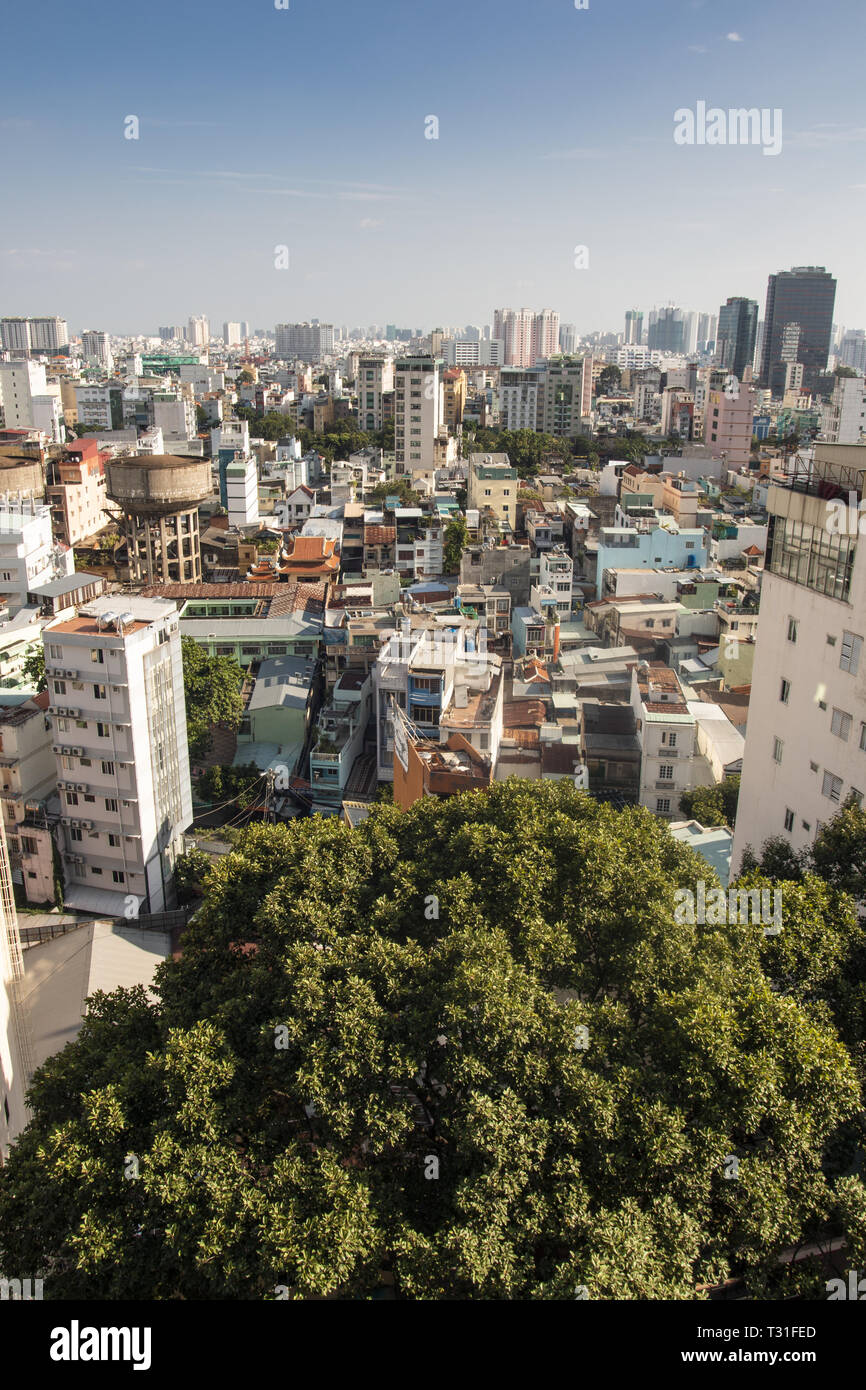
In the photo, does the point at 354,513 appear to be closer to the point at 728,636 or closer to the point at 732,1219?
the point at 728,636

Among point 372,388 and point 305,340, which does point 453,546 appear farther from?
point 305,340

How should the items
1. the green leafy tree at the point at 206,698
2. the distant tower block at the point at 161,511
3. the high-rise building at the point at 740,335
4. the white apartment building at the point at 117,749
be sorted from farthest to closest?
the high-rise building at the point at 740,335 → the distant tower block at the point at 161,511 → the green leafy tree at the point at 206,698 → the white apartment building at the point at 117,749

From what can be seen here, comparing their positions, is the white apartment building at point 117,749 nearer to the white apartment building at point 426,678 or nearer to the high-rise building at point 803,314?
the white apartment building at point 426,678

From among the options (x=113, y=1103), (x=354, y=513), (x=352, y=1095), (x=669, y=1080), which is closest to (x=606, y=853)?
(x=669, y=1080)

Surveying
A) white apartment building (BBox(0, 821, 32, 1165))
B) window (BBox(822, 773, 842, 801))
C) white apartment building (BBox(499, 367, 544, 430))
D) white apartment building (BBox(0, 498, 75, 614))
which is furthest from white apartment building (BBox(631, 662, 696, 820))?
white apartment building (BBox(499, 367, 544, 430))

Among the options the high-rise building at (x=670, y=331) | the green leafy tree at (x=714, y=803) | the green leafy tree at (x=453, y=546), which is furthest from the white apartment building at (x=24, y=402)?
the high-rise building at (x=670, y=331)

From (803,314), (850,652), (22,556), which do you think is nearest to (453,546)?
(22,556)

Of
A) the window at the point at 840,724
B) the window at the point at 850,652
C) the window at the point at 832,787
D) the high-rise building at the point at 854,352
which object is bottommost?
the window at the point at 832,787
